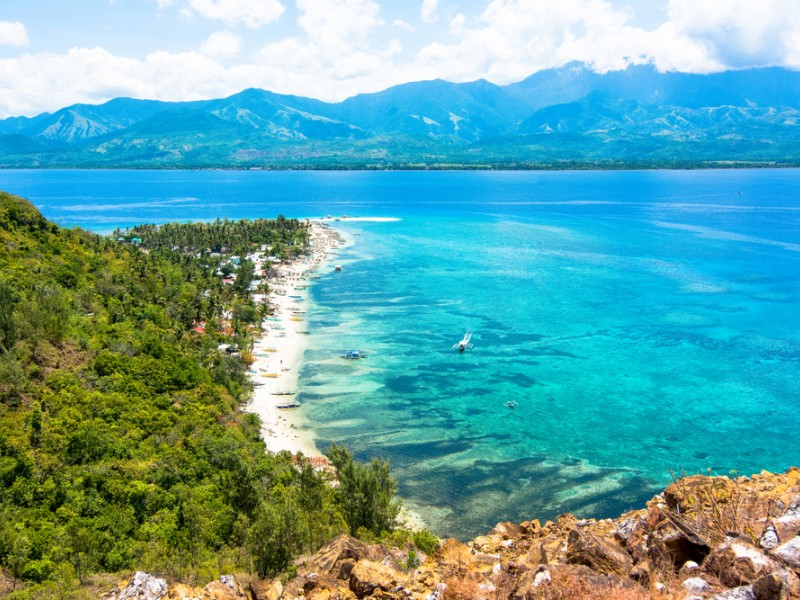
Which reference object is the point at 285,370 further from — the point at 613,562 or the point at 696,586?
the point at 696,586

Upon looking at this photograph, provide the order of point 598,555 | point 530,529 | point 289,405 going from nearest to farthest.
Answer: point 598,555 → point 530,529 → point 289,405

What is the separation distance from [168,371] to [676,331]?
5461 centimetres

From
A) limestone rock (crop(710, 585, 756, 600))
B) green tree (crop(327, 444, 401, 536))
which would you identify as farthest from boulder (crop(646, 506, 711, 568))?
green tree (crop(327, 444, 401, 536))

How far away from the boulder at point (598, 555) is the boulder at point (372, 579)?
4394mm

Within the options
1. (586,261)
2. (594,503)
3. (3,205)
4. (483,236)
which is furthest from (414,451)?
(483,236)

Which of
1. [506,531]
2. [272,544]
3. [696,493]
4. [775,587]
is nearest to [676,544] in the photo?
[775,587]

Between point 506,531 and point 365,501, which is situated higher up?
point 506,531

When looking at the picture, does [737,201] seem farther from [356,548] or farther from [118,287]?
[356,548]

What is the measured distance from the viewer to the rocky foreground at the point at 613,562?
34.9ft

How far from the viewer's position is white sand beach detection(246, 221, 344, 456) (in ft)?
138

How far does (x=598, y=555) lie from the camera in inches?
504

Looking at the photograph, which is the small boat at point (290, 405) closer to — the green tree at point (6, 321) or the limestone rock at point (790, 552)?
the green tree at point (6, 321)

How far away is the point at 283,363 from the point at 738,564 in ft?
160

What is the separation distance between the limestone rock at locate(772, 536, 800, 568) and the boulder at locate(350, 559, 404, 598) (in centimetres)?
827
